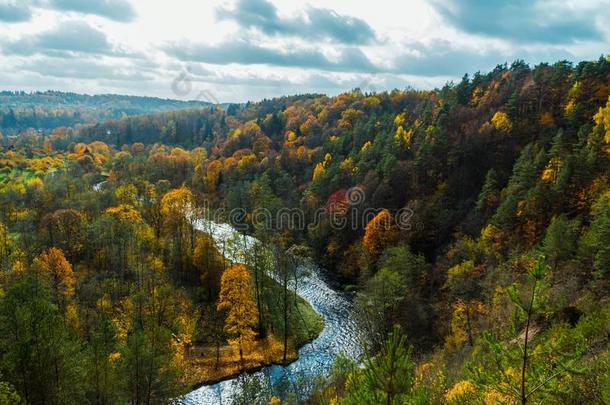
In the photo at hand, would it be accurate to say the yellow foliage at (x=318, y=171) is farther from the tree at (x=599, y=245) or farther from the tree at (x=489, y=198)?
the tree at (x=599, y=245)

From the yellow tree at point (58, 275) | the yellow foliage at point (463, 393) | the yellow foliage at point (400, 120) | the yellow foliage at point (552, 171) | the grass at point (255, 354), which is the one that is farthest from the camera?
the yellow foliage at point (400, 120)

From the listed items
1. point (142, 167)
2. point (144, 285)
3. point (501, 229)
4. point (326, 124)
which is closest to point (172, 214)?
point (144, 285)

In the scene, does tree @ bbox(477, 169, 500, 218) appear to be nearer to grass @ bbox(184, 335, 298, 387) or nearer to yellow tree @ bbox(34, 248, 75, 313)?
grass @ bbox(184, 335, 298, 387)

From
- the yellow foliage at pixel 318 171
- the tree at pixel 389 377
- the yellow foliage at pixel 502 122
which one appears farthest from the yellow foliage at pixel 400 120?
the tree at pixel 389 377

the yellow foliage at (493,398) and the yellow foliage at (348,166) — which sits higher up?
the yellow foliage at (493,398)

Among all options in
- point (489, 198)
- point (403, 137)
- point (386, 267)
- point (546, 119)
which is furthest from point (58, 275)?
point (546, 119)
